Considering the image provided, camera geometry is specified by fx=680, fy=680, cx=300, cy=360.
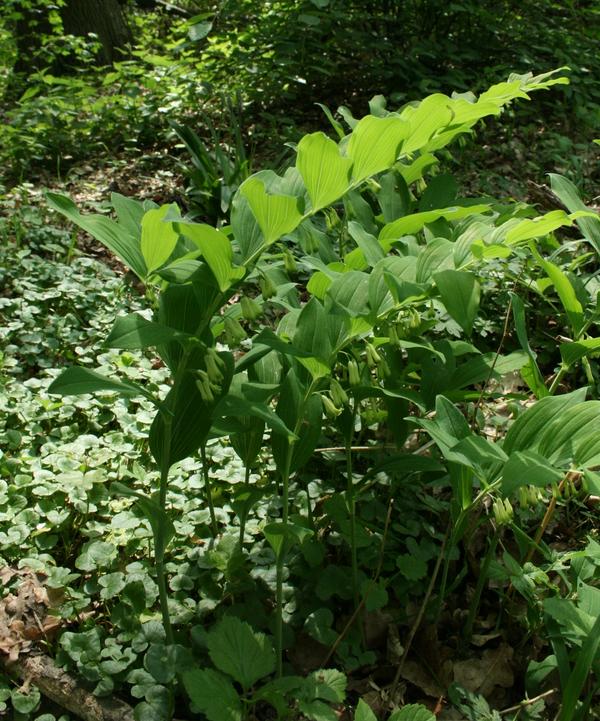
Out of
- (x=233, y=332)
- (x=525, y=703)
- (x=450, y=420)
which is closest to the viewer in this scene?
(x=233, y=332)

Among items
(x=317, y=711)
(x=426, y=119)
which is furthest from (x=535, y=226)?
(x=317, y=711)

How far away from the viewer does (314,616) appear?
1.78 meters

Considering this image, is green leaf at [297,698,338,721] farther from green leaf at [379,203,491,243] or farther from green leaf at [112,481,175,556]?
green leaf at [379,203,491,243]

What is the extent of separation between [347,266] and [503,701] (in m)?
1.21

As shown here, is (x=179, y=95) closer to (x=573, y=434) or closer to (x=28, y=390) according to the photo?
(x=28, y=390)

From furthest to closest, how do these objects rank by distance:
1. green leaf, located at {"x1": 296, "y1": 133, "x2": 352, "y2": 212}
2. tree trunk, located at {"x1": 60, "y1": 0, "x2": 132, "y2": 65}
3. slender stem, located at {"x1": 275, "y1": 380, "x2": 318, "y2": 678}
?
tree trunk, located at {"x1": 60, "y1": 0, "x2": 132, "y2": 65}
slender stem, located at {"x1": 275, "y1": 380, "x2": 318, "y2": 678}
green leaf, located at {"x1": 296, "y1": 133, "x2": 352, "y2": 212}

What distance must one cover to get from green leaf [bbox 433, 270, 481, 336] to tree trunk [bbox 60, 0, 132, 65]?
20.7 feet

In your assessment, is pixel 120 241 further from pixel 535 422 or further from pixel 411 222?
pixel 535 422

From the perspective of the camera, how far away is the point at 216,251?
4.14ft

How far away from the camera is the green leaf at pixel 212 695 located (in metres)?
1.39

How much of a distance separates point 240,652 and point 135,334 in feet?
2.46

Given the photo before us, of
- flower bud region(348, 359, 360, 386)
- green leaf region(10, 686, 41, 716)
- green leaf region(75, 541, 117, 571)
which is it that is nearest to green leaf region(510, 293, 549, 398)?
flower bud region(348, 359, 360, 386)

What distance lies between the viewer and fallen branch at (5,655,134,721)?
5.31 ft

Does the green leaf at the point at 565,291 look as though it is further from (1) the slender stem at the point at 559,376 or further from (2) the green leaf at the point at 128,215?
(2) the green leaf at the point at 128,215
